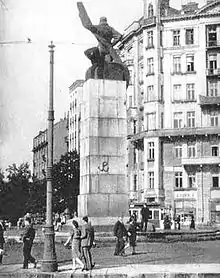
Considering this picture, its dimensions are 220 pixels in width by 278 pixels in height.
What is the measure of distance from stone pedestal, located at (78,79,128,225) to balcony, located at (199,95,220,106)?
1634 cm

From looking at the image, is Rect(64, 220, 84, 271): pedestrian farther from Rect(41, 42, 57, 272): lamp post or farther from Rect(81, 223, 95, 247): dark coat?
Rect(41, 42, 57, 272): lamp post

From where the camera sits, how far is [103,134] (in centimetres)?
2120

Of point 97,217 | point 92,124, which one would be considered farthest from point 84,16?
point 97,217

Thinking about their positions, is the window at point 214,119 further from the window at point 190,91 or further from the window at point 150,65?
the window at point 150,65

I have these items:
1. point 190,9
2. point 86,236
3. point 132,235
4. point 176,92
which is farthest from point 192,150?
point 86,236

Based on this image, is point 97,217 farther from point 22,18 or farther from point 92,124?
point 22,18

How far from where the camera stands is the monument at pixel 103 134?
20672 mm

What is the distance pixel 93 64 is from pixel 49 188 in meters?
8.91

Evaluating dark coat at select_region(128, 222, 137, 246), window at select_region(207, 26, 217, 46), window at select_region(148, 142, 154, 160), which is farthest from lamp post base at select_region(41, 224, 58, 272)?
window at select_region(148, 142, 154, 160)

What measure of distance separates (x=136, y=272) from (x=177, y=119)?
32326mm

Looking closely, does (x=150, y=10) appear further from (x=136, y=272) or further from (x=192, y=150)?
(x=136, y=272)

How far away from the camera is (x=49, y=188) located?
14094 mm

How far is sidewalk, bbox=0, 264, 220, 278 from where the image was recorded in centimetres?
1254

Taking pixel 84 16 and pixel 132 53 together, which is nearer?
pixel 84 16
